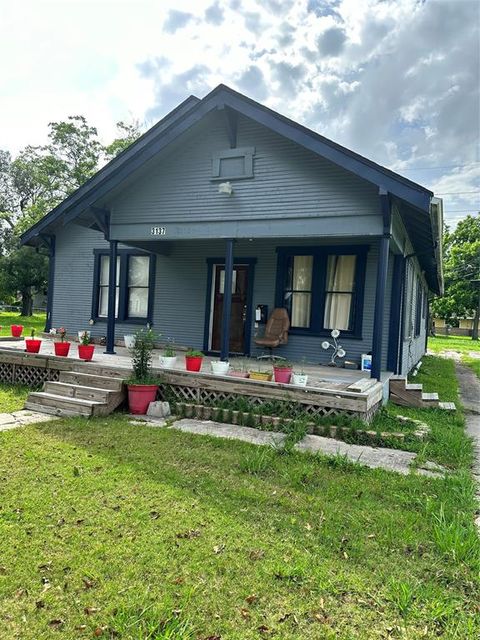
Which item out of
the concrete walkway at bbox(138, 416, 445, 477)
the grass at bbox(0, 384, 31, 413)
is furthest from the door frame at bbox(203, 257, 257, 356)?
the grass at bbox(0, 384, 31, 413)

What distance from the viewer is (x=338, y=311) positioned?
8.05 m

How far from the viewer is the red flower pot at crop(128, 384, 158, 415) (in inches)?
226

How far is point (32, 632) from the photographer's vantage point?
1878 millimetres

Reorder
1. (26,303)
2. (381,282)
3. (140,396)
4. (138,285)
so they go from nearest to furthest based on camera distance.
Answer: (140,396) < (381,282) < (138,285) < (26,303)

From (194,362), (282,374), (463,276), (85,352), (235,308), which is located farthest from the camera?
(463,276)

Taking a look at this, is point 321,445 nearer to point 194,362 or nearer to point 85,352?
point 194,362

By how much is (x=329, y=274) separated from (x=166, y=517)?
610 centimetres

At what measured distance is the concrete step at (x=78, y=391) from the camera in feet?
18.5

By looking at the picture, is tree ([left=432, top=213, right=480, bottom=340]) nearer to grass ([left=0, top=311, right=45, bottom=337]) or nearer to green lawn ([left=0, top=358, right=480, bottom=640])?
grass ([left=0, top=311, right=45, bottom=337])

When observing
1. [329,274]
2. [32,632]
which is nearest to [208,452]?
[32,632]

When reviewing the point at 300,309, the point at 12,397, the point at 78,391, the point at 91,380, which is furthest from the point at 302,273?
the point at 12,397

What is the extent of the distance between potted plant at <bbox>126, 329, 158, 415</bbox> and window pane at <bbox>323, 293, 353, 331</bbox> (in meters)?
3.64

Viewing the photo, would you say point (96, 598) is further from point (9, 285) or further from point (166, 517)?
point (9, 285)

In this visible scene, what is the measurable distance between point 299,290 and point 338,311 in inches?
34.5
